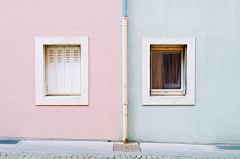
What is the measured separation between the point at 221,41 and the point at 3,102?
19.3ft

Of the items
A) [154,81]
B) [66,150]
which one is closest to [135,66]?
[154,81]

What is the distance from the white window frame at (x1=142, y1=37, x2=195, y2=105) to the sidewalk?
110 centimetres

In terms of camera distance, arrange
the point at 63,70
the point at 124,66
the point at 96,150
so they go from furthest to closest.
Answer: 1. the point at 63,70
2. the point at 124,66
3. the point at 96,150

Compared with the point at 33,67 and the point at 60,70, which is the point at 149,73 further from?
the point at 33,67

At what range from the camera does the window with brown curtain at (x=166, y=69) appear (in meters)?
6.27

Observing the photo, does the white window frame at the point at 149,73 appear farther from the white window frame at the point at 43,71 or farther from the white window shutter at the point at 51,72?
the white window shutter at the point at 51,72

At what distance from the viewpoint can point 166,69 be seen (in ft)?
20.8

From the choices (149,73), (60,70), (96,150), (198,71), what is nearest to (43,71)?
(60,70)

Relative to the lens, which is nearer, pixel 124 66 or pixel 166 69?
pixel 124 66

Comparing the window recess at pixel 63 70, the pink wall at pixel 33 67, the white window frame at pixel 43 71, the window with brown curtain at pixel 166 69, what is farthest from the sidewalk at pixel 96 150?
the window with brown curtain at pixel 166 69

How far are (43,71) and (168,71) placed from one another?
3.32 m

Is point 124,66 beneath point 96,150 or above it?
above

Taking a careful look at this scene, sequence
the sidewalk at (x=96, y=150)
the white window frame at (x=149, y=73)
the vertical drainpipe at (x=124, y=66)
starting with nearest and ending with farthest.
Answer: the sidewalk at (x=96, y=150), the vertical drainpipe at (x=124, y=66), the white window frame at (x=149, y=73)

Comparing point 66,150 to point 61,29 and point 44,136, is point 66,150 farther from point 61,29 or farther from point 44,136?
point 61,29
